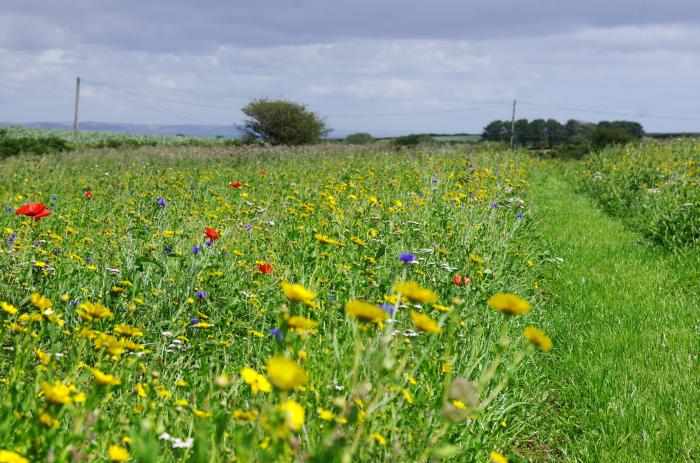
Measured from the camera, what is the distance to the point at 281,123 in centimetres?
3064

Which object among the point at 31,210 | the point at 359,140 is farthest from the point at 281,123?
the point at 31,210

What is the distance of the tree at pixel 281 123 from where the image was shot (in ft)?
100

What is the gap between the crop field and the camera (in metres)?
1.53

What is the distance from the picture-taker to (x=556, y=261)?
6148 mm

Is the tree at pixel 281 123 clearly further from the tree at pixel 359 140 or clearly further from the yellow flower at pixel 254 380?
the yellow flower at pixel 254 380

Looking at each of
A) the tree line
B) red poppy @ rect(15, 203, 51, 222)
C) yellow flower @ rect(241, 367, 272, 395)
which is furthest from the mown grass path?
the tree line

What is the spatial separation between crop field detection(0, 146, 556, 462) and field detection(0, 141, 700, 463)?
15 millimetres

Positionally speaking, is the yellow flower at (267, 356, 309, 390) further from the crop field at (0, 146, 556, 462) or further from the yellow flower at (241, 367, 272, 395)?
the yellow flower at (241, 367, 272, 395)

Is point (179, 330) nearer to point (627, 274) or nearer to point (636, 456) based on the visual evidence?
point (636, 456)

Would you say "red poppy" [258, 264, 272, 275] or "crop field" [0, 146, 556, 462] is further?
"red poppy" [258, 264, 272, 275]

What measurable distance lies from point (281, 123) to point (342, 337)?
28677mm

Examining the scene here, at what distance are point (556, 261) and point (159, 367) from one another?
4.31m

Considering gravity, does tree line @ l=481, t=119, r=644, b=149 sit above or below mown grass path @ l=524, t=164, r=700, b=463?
above

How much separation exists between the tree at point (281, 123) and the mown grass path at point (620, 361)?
81.2 ft
